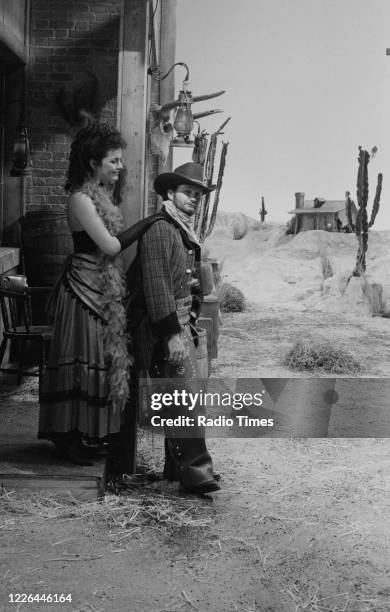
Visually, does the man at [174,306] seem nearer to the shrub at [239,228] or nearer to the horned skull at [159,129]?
the horned skull at [159,129]

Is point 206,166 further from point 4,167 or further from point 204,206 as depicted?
point 4,167

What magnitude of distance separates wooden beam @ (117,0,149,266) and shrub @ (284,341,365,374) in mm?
4064

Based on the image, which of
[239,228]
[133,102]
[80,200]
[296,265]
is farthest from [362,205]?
[80,200]

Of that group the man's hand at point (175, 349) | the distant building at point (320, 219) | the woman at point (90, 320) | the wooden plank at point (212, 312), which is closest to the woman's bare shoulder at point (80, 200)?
the woman at point (90, 320)

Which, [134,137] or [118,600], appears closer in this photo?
[118,600]

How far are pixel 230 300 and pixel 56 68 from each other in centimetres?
560

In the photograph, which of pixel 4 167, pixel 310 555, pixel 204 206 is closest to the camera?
pixel 310 555

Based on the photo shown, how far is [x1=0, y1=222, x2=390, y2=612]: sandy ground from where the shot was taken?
2.88m

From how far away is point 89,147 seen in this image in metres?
3.72

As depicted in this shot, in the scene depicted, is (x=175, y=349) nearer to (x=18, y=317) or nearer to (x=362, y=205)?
(x=18, y=317)

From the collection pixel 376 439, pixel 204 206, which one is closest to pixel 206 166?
pixel 204 206

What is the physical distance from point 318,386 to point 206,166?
730 cm

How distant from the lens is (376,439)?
5.31 m

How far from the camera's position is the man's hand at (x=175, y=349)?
12.3 feet
